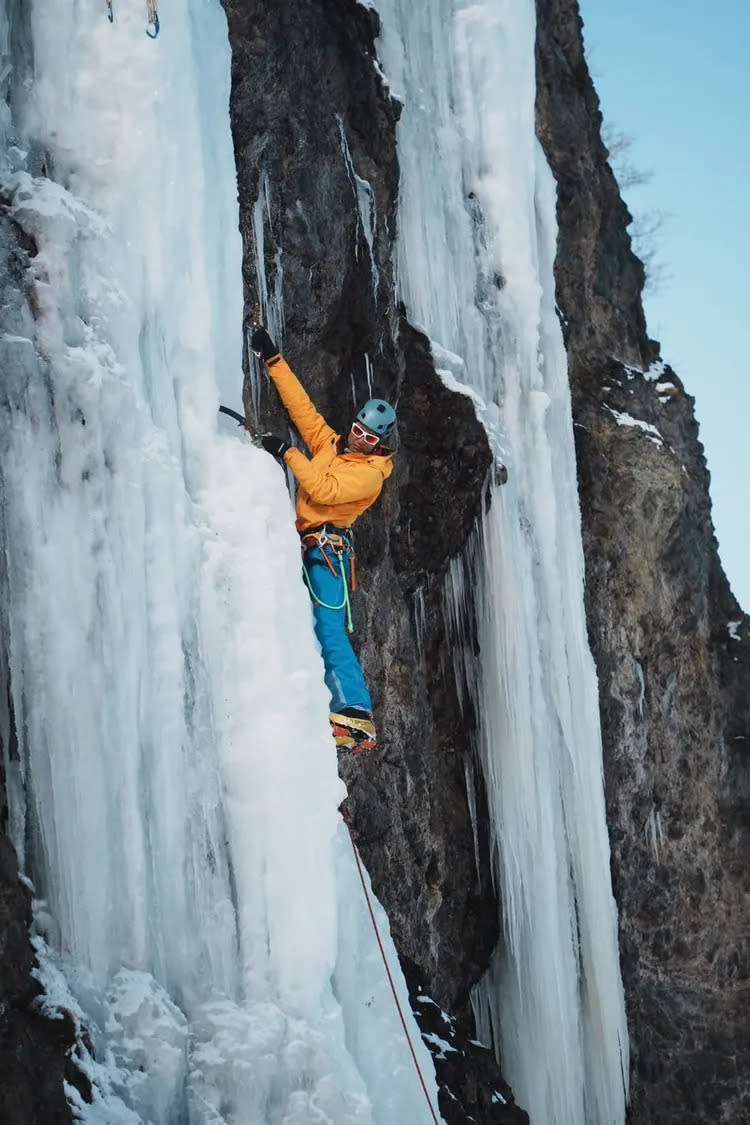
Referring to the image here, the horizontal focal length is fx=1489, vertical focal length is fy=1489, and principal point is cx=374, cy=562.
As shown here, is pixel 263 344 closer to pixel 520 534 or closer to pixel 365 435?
pixel 365 435

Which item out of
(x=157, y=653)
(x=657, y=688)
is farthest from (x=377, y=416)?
(x=657, y=688)

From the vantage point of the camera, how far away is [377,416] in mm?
6852

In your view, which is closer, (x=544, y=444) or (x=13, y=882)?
(x=13, y=882)

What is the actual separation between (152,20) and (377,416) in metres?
1.96

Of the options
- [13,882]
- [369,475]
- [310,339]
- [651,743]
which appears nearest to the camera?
[13,882]

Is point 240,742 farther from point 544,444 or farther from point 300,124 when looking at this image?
point 544,444

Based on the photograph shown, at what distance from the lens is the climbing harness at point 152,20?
5.96m

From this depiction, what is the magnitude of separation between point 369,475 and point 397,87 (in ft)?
11.4

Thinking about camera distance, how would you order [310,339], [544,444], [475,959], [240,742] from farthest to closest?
[544,444]
[475,959]
[310,339]
[240,742]

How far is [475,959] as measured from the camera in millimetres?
8828

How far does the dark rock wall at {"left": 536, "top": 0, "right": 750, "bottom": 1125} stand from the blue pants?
13.3 ft

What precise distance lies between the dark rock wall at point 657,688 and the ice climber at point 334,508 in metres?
3.88

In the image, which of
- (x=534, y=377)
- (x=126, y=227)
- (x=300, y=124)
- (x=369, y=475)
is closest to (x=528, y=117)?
(x=534, y=377)

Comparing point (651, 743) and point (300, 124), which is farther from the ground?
point (300, 124)
